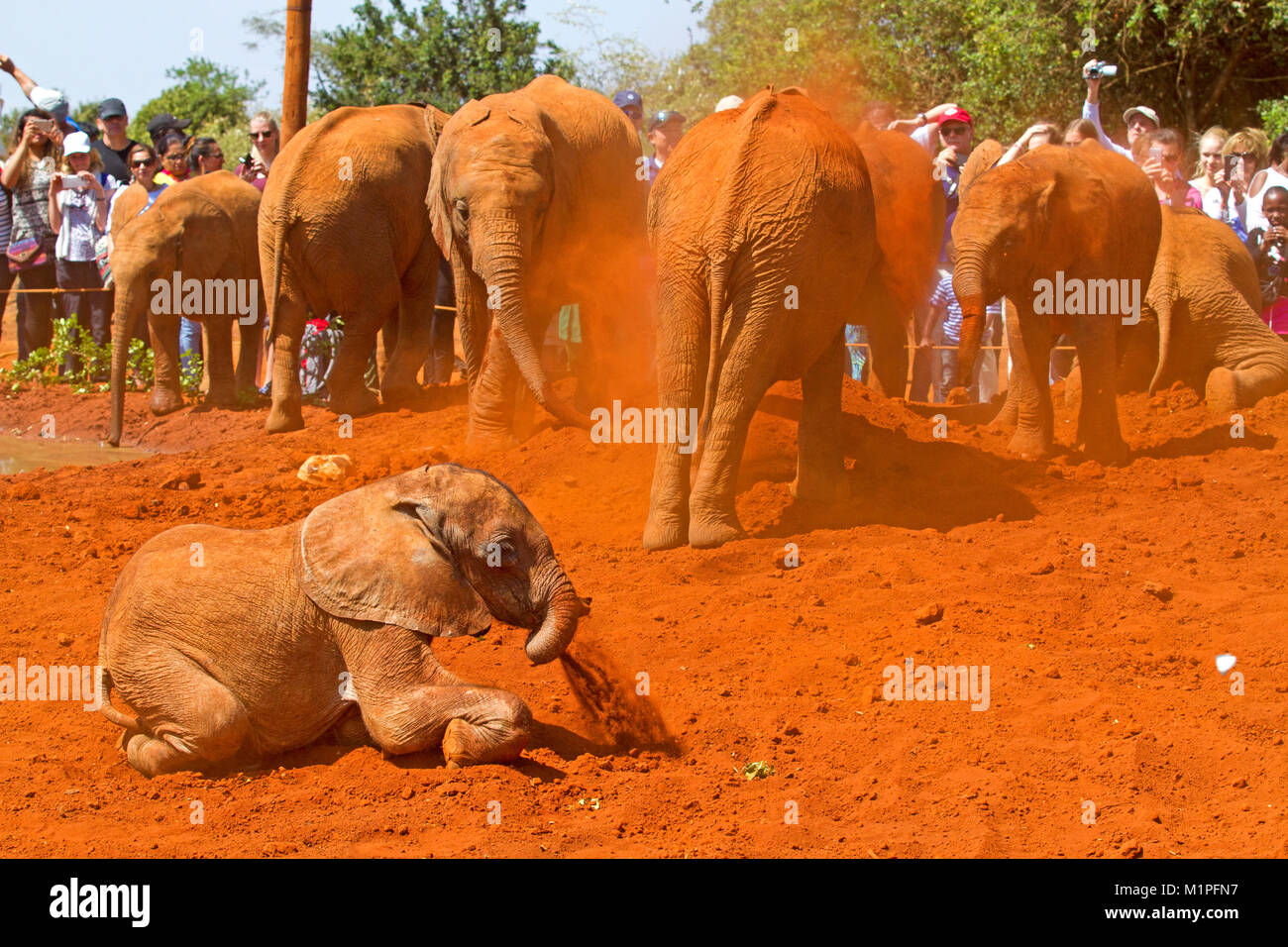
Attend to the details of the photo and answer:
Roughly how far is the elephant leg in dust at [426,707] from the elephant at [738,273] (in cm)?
287

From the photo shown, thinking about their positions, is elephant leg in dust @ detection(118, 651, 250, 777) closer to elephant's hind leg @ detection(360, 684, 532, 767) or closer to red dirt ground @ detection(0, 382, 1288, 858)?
red dirt ground @ detection(0, 382, 1288, 858)

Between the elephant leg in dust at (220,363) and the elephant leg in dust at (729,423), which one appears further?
the elephant leg in dust at (220,363)

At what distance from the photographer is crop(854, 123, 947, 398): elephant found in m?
10.3

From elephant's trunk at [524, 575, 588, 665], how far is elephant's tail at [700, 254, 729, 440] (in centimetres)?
284

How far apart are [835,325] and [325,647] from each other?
3.95m

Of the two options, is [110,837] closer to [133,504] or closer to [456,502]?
[456,502]

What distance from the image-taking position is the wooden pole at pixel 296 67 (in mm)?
14398

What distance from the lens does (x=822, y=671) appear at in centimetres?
587

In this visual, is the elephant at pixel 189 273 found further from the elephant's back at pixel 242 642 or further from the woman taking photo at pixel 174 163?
the elephant's back at pixel 242 642

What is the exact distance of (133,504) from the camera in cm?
905

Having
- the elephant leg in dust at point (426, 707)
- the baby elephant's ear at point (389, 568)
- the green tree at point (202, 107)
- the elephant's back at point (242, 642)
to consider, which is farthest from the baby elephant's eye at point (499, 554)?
the green tree at point (202, 107)

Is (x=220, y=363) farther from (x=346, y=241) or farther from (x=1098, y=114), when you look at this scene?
(x=1098, y=114)

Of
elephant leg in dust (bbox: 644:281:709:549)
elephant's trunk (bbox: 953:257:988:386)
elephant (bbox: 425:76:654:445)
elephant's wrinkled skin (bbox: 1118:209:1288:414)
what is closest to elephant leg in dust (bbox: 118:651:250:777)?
elephant leg in dust (bbox: 644:281:709:549)

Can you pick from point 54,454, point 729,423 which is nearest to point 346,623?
point 729,423
